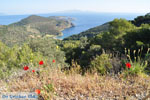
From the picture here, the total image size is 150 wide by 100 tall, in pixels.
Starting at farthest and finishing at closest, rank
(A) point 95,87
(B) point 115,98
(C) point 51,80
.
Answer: (C) point 51,80 < (A) point 95,87 < (B) point 115,98

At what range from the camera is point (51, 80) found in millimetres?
2273

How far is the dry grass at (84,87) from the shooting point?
1946mm

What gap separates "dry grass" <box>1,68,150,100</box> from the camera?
1946mm

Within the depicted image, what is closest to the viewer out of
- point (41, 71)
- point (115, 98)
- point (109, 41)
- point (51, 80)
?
point (115, 98)

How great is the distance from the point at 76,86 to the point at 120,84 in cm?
81

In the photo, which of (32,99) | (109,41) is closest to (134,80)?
(32,99)

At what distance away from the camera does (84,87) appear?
213cm

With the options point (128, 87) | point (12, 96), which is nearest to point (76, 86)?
point (128, 87)

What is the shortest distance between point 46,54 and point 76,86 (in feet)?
36.6

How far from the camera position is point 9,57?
9.27 meters

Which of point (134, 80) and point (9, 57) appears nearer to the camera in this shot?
Answer: point (134, 80)

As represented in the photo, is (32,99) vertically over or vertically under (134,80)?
under

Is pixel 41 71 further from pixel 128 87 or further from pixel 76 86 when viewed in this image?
pixel 128 87

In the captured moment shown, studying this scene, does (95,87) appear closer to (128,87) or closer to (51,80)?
(128,87)
